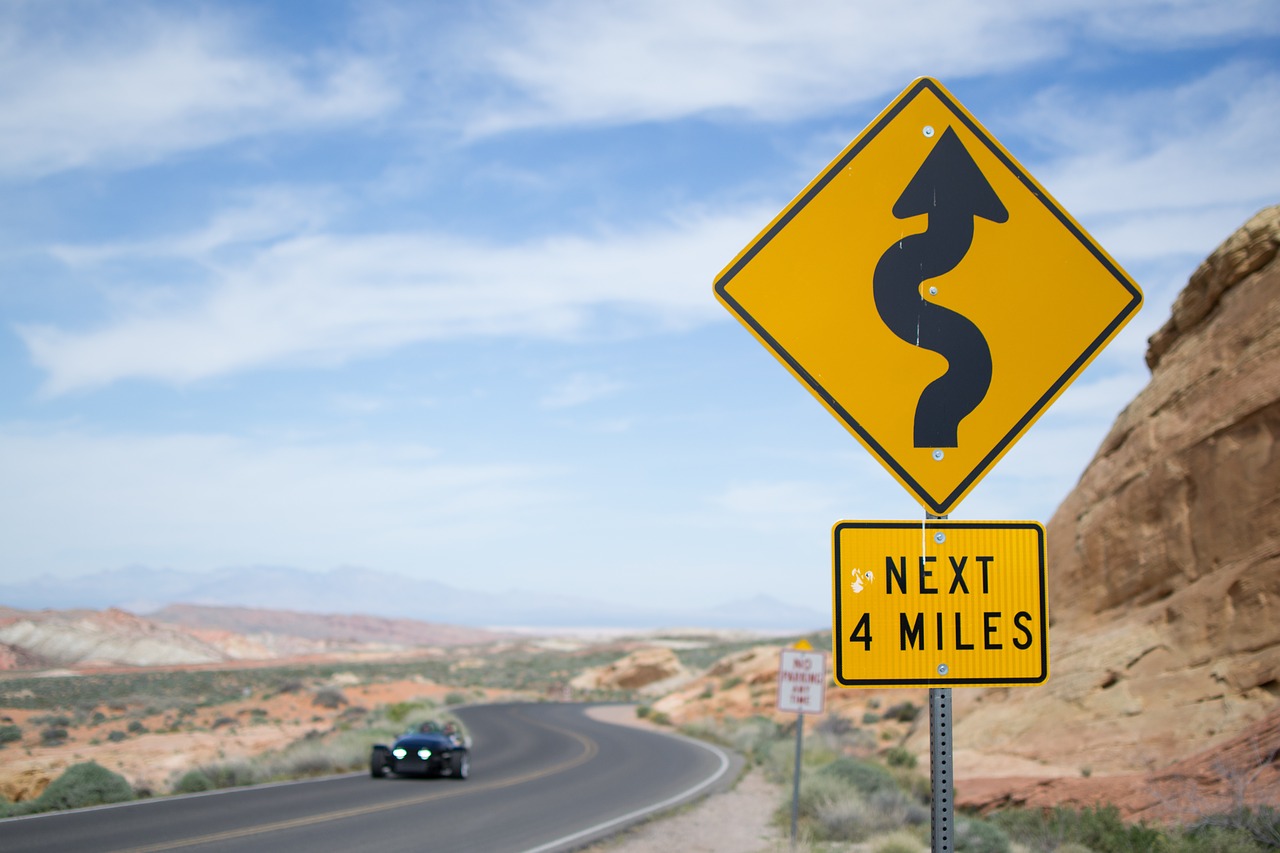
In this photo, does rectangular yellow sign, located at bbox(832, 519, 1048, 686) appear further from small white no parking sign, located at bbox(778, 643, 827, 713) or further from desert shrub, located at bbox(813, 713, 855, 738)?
desert shrub, located at bbox(813, 713, 855, 738)

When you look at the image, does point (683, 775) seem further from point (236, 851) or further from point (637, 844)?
point (236, 851)

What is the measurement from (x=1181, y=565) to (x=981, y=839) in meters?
8.72

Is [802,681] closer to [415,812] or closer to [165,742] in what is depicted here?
[415,812]

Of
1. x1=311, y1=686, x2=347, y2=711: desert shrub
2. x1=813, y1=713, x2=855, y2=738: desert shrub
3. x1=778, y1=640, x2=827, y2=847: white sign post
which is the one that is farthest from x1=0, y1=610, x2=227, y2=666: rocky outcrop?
x1=778, y1=640, x2=827, y2=847: white sign post

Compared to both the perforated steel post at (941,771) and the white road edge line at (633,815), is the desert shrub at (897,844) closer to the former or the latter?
the white road edge line at (633,815)

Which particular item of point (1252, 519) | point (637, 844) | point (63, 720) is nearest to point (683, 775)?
point (637, 844)

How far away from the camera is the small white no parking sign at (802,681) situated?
14.0 m

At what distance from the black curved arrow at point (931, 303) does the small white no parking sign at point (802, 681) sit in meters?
11.7

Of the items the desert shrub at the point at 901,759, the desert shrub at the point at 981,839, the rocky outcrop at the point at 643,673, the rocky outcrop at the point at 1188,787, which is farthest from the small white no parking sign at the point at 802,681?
the rocky outcrop at the point at 643,673

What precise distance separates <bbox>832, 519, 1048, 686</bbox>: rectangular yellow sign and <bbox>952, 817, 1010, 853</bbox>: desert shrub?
9.53 meters

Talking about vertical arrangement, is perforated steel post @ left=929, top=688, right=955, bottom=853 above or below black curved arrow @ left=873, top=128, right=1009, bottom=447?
below

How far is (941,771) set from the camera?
2605mm

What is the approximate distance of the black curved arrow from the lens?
2.77 metres

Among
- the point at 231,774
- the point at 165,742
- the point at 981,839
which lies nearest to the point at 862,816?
the point at 981,839
